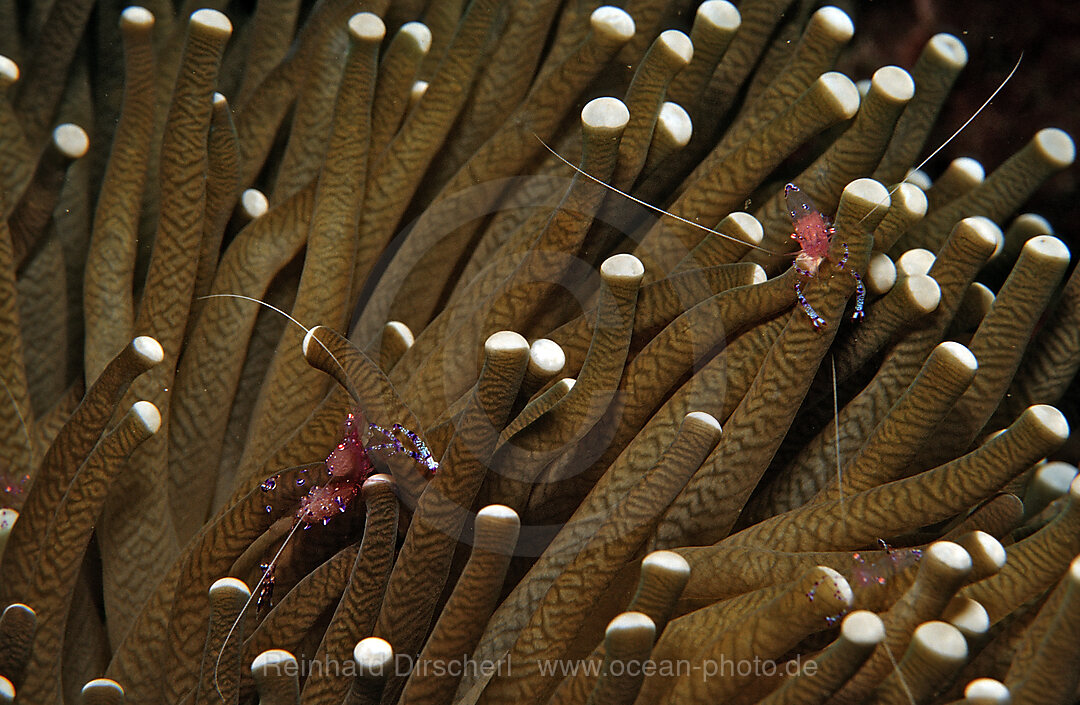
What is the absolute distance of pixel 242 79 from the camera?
191cm

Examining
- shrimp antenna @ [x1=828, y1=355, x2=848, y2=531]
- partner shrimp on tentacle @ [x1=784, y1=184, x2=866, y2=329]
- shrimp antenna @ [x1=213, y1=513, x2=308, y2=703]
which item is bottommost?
shrimp antenna @ [x1=213, y1=513, x2=308, y2=703]

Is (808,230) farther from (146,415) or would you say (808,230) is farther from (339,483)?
(146,415)

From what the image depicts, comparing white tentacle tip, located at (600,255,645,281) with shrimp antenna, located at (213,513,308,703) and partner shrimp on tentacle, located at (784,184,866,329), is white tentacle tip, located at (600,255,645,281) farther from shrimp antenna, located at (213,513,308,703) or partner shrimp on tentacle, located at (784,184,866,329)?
shrimp antenna, located at (213,513,308,703)

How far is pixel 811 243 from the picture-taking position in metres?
1.26

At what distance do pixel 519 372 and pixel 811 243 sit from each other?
523 millimetres

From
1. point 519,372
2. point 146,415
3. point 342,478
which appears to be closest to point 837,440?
point 519,372

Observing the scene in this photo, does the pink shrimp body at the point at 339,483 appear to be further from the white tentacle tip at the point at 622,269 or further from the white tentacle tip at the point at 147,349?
the white tentacle tip at the point at 622,269

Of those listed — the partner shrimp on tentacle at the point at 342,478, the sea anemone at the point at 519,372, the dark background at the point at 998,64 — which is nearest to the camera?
Answer: the sea anemone at the point at 519,372

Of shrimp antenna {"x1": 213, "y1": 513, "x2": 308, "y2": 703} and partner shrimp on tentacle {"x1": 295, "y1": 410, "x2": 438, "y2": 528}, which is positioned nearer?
shrimp antenna {"x1": 213, "y1": 513, "x2": 308, "y2": 703}

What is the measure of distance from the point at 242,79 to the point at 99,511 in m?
1.10

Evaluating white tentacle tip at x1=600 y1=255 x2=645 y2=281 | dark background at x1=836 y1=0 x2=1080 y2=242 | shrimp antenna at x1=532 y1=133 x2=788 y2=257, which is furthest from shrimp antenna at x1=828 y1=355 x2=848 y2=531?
dark background at x1=836 y1=0 x2=1080 y2=242

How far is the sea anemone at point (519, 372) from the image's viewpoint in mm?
1121

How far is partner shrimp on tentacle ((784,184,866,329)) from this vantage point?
1188 millimetres

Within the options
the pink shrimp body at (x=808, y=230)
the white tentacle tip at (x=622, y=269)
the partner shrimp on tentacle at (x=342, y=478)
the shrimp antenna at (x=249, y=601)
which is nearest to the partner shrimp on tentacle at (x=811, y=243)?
the pink shrimp body at (x=808, y=230)
